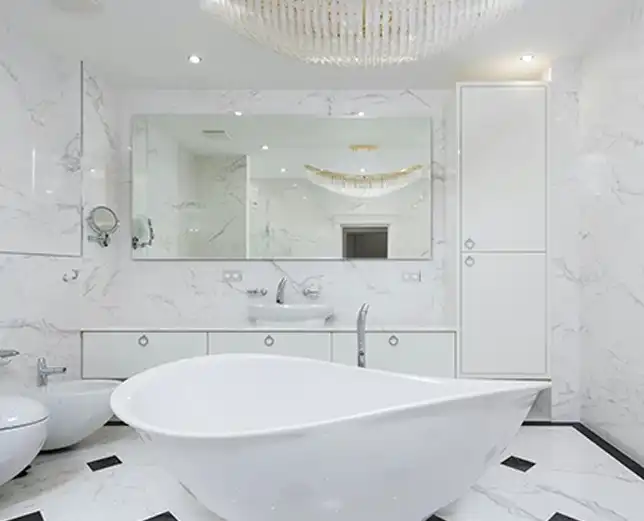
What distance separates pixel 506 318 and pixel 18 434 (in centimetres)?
262

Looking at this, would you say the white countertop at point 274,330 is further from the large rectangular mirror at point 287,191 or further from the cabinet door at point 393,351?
the large rectangular mirror at point 287,191

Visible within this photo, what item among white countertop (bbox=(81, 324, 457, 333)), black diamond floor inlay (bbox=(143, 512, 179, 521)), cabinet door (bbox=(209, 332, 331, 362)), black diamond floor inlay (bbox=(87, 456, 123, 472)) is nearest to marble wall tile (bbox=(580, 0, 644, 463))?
white countertop (bbox=(81, 324, 457, 333))

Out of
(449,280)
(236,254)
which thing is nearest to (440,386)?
(449,280)

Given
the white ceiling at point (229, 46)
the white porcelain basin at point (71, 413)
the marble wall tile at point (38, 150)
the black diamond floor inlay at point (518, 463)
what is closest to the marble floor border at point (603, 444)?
the black diamond floor inlay at point (518, 463)

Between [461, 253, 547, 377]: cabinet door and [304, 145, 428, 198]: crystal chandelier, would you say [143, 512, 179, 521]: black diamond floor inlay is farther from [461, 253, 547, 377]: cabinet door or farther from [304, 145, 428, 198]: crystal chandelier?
[304, 145, 428, 198]: crystal chandelier

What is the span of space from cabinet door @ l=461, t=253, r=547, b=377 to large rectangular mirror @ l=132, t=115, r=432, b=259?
560mm

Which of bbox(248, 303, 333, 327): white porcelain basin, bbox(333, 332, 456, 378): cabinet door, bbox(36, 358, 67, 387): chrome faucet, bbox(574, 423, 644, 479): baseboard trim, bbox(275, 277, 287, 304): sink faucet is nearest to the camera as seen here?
bbox(574, 423, 644, 479): baseboard trim

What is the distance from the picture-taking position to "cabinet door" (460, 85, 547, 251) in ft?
10.6

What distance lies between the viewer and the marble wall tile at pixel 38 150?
2729 millimetres

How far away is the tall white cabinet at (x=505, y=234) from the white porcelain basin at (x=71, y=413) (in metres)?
2.07

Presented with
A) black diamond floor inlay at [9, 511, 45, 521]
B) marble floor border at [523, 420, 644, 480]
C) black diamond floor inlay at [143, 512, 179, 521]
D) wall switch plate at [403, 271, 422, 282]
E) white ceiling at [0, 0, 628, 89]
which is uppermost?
white ceiling at [0, 0, 628, 89]

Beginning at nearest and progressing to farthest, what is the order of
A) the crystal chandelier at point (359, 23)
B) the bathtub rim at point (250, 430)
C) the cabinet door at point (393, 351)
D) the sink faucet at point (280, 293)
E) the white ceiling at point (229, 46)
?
the bathtub rim at point (250, 430) → the crystal chandelier at point (359, 23) → the white ceiling at point (229, 46) → the cabinet door at point (393, 351) → the sink faucet at point (280, 293)

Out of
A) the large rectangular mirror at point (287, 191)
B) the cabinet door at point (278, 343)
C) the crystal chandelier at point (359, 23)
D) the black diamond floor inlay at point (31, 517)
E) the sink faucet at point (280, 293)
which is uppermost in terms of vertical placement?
the crystal chandelier at point (359, 23)

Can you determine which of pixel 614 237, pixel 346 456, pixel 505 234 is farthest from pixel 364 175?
pixel 346 456
